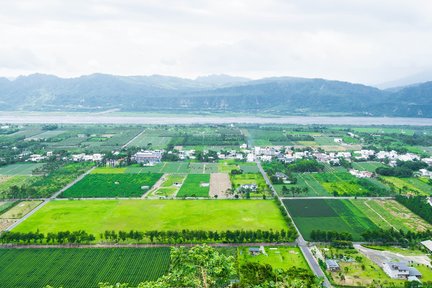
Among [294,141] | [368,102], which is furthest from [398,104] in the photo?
[294,141]

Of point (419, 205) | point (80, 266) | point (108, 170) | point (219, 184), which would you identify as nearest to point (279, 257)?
point (80, 266)

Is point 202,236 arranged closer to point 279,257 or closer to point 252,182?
point 279,257

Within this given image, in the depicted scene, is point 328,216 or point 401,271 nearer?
point 401,271

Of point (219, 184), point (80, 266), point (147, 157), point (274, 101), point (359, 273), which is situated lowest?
point (80, 266)

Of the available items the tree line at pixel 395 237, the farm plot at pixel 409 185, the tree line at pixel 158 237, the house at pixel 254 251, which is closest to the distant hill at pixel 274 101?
the farm plot at pixel 409 185

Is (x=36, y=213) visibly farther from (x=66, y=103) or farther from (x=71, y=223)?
(x=66, y=103)

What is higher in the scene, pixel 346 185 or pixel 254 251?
pixel 346 185
